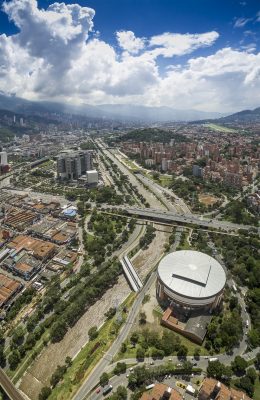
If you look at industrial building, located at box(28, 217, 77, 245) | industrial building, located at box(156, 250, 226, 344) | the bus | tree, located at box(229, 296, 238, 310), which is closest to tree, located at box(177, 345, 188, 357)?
industrial building, located at box(156, 250, 226, 344)

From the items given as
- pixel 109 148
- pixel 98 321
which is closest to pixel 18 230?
pixel 98 321

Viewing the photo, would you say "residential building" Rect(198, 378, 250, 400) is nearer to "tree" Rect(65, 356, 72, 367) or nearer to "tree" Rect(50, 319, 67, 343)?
"tree" Rect(65, 356, 72, 367)

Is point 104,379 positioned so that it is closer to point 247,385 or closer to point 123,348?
point 123,348

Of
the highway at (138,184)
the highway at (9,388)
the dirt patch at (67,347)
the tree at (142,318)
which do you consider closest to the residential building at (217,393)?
the tree at (142,318)

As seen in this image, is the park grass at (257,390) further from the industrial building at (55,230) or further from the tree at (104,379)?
the industrial building at (55,230)

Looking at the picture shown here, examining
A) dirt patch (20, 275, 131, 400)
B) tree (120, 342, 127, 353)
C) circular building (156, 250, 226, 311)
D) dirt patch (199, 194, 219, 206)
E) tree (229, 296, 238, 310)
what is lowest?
dirt patch (20, 275, 131, 400)

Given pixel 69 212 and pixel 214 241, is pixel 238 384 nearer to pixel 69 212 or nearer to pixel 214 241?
pixel 214 241
